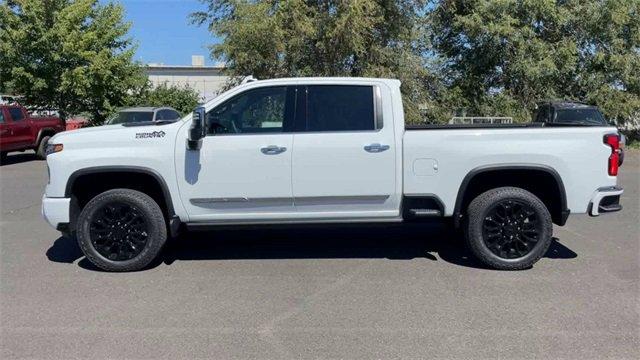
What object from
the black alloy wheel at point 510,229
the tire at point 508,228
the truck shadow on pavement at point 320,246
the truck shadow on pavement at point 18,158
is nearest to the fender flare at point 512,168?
the tire at point 508,228

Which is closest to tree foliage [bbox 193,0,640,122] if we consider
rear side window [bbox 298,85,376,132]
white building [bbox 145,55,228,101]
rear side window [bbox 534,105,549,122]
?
rear side window [bbox 534,105,549,122]

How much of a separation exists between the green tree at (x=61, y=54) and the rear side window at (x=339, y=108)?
62.6 ft

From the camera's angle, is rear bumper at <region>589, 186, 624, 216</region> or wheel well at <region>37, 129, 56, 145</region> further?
wheel well at <region>37, 129, 56, 145</region>

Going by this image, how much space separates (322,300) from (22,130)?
16.3 m

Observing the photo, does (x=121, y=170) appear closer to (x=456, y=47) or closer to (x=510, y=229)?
(x=510, y=229)

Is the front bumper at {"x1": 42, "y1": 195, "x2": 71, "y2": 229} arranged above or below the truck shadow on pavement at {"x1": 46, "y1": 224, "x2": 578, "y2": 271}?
above

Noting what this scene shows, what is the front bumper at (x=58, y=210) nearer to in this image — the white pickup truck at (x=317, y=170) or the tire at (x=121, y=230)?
the white pickup truck at (x=317, y=170)

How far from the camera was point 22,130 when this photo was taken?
18.4m

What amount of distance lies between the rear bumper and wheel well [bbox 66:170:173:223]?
164 inches

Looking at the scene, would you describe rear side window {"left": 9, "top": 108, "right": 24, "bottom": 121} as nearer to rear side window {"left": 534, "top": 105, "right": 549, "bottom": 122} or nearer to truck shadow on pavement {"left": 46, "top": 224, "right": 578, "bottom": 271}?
truck shadow on pavement {"left": 46, "top": 224, "right": 578, "bottom": 271}

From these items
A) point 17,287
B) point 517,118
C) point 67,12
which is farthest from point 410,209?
point 67,12

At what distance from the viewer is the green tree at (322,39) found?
18641mm

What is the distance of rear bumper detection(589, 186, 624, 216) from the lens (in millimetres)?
5855

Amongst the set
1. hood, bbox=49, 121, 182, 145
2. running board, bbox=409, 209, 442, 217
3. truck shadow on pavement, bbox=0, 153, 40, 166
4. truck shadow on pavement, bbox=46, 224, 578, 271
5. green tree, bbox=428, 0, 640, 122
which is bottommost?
truck shadow on pavement, bbox=0, 153, 40, 166
